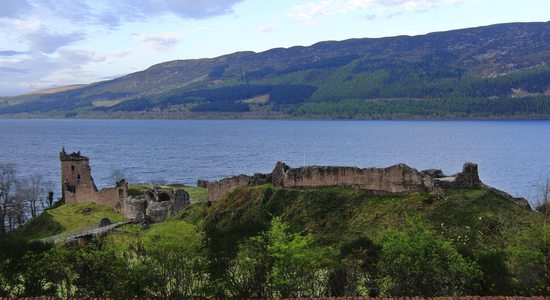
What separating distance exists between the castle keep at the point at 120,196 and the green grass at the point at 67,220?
58.9 inches

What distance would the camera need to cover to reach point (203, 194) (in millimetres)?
76688

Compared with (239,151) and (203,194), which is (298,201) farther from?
(239,151)

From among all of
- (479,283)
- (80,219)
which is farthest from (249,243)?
(80,219)

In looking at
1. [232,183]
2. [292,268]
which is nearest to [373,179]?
[232,183]

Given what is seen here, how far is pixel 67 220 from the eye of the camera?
232 ft

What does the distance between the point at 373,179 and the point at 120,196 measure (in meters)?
41.0

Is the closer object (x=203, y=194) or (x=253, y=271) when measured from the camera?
(x=253, y=271)

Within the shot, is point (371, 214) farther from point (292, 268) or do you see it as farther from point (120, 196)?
point (120, 196)

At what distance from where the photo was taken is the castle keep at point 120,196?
6494 cm

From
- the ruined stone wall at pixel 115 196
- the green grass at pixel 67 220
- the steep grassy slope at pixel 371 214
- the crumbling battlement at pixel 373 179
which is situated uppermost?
the crumbling battlement at pixel 373 179

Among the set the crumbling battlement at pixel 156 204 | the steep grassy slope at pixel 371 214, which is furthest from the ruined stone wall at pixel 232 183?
the crumbling battlement at pixel 156 204

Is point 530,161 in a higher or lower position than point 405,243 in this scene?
lower

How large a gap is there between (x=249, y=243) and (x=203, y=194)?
5012 centimetres

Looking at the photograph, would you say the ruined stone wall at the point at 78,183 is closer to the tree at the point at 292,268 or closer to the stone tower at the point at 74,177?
the stone tower at the point at 74,177
